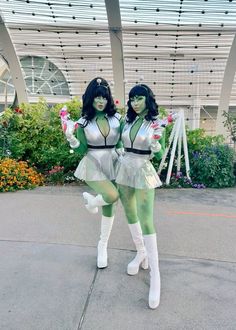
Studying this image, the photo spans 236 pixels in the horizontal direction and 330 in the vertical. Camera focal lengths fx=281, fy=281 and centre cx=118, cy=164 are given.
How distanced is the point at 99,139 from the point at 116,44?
9.90 meters

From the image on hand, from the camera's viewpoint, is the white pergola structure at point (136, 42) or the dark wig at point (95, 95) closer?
the dark wig at point (95, 95)

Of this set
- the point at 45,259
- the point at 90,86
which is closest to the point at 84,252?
the point at 45,259

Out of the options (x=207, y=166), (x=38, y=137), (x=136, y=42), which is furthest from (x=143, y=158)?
(x=136, y=42)

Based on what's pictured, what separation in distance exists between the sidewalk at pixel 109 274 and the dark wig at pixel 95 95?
4.24 feet

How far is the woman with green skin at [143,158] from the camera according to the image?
1992mm

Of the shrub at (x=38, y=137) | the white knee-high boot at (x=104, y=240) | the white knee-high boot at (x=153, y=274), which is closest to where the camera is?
the white knee-high boot at (x=153, y=274)

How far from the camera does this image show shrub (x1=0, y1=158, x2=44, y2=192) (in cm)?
486

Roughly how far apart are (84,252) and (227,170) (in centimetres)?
358

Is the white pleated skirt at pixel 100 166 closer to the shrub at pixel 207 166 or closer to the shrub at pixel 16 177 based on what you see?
the shrub at pixel 16 177

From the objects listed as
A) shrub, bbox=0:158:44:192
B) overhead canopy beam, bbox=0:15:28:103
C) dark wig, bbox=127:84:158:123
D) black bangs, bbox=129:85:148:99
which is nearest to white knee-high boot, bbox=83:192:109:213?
dark wig, bbox=127:84:158:123

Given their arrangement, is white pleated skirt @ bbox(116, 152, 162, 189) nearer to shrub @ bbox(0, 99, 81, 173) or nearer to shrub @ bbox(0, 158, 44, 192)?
shrub @ bbox(0, 158, 44, 192)

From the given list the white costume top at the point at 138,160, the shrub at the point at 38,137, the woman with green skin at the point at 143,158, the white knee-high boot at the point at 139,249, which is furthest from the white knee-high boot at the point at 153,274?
the shrub at the point at 38,137

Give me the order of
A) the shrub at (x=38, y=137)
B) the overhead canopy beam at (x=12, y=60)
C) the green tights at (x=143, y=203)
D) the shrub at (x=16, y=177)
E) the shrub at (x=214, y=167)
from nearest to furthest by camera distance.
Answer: the green tights at (x=143, y=203), the shrub at (x=16, y=177), the shrub at (x=214, y=167), the shrub at (x=38, y=137), the overhead canopy beam at (x=12, y=60)

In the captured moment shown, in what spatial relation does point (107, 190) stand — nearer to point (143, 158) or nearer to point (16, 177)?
point (143, 158)
